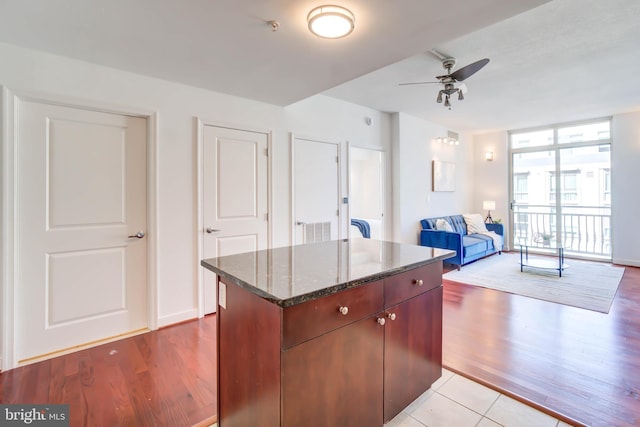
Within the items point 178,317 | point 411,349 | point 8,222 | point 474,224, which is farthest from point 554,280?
point 8,222

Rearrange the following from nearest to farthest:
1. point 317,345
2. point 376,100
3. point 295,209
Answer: point 317,345
point 295,209
point 376,100

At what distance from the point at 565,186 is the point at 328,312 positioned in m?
6.78

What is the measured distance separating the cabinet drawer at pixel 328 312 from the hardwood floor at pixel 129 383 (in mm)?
1035

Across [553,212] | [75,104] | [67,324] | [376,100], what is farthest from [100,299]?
[553,212]

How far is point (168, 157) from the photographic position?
112 inches

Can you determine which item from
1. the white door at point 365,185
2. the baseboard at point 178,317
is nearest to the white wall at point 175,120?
the baseboard at point 178,317

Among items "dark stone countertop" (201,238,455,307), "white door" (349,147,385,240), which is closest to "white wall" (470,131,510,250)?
"white door" (349,147,385,240)

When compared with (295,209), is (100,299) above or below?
below

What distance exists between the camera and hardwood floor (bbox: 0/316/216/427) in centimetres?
171

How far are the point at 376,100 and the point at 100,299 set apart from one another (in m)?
3.98

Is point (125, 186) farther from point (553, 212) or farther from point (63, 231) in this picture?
point (553, 212)

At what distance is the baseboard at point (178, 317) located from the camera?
9.37 ft

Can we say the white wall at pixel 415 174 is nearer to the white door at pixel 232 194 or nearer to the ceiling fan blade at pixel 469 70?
the ceiling fan blade at pixel 469 70

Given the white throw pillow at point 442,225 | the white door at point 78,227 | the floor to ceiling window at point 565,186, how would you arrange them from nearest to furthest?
the white door at point 78,227, the white throw pillow at point 442,225, the floor to ceiling window at point 565,186
